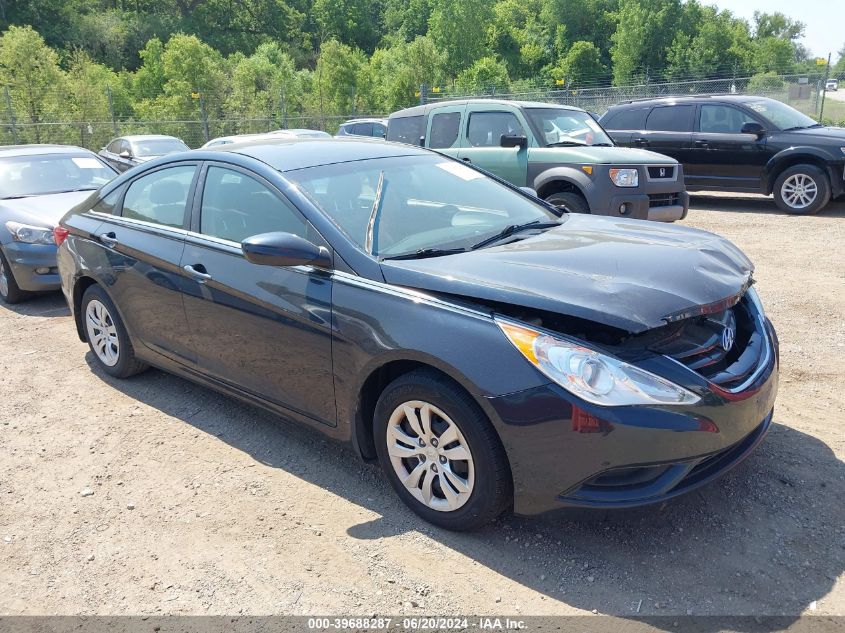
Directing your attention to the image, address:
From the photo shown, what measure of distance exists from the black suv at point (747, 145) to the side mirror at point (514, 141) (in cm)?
433

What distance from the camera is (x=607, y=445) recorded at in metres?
2.59

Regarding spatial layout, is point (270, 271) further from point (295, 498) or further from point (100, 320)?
point (100, 320)

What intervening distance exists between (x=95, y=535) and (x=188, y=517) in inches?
16.2

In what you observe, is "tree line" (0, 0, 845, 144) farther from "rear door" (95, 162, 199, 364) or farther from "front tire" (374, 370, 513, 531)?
"front tire" (374, 370, 513, 531)

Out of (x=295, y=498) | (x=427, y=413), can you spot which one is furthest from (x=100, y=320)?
(x=427, y=413)

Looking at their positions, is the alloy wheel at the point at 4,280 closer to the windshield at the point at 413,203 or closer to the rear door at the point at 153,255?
the rear door at the point at 153,255

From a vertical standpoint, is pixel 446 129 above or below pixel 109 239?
above

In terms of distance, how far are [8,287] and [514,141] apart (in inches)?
233

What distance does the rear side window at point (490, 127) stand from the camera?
9.21 m

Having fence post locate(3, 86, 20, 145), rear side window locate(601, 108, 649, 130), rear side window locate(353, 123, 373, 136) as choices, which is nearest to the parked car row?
rear side window locate(601, 108, 649, 130)

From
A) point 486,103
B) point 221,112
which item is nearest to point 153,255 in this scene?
point 486,103

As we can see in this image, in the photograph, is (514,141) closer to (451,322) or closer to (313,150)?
(313,150)

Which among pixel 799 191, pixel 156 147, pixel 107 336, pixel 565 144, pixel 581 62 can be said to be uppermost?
pixel 581 62

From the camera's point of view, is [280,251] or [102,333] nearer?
[280,251]
